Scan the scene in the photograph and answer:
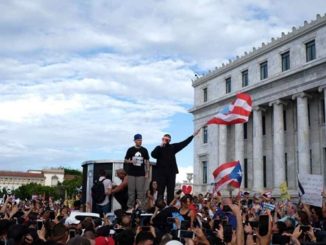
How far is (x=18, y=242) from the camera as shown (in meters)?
5.96

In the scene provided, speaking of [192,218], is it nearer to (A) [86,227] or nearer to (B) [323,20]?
(A) [86,227]

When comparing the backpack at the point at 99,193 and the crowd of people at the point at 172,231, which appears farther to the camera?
the backpack at the point at 99,193

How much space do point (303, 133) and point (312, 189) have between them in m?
25.5

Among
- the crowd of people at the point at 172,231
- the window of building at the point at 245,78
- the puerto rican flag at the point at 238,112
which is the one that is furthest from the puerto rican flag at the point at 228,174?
the window of building at the point at 245,78

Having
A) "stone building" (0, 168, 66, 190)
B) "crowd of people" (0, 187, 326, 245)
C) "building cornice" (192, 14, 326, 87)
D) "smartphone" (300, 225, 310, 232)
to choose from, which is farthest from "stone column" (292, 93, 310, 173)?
"stone building" (0, 168, 66, 190)

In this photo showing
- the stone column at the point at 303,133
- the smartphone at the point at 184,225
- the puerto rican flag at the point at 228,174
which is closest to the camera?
the smartphone at the point at 184,225

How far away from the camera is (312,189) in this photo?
12.1 m

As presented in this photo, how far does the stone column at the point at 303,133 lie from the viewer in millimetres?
35969

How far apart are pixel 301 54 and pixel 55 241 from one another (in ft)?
117

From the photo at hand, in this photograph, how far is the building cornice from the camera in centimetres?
3709

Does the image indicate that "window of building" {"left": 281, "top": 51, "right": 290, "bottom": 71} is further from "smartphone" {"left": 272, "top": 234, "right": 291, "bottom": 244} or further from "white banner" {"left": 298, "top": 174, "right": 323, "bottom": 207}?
"smartphone" {"left": 272, "top": 234, "right": 291, "bottom": 244}

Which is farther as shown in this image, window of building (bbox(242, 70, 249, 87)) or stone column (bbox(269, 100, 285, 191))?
window of building (bbox(242, 70, 249, 87))

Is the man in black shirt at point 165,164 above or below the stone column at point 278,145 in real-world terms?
below

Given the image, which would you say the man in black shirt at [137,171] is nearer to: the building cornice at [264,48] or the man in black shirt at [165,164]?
the man in black shirt at [165,164]
